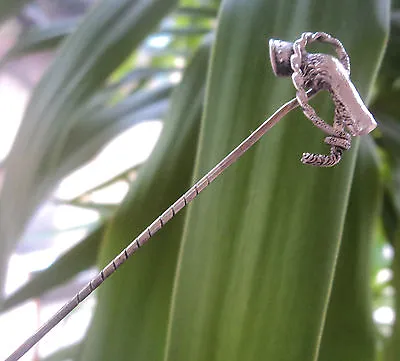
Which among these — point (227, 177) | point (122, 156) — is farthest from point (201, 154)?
point (122, 156)

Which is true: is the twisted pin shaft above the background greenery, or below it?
below

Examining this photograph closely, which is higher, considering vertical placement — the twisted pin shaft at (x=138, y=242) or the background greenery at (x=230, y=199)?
the background greenery at (x=230, y=199)

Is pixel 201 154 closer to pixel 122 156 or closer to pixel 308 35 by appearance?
pixel 308 35
